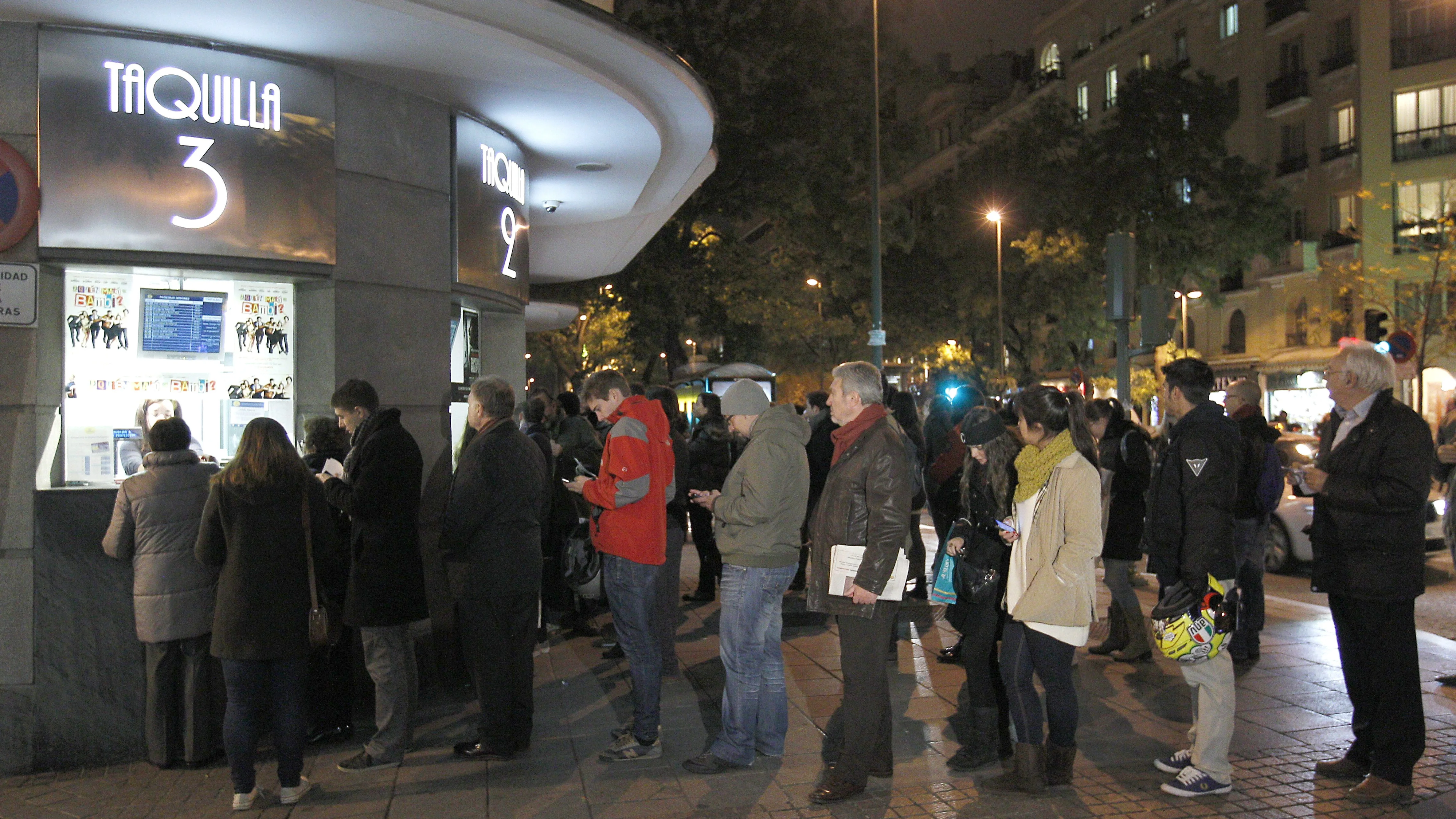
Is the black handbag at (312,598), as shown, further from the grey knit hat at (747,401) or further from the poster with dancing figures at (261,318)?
the grey knit hat at (747,401)

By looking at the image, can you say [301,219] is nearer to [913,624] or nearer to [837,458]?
[837,458]

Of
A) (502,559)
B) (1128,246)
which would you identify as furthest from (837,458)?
(1128,246)

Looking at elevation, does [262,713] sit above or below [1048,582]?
below

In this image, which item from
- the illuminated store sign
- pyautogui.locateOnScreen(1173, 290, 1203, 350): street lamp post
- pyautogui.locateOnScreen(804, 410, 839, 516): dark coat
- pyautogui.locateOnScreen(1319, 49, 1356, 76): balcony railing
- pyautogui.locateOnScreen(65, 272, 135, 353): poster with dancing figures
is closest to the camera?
pyautogui.locateOnScreen(65, 272, 135, 353): poster with dancing figures

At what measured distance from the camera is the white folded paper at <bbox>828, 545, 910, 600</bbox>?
4.78m

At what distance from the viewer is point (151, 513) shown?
5316 millimetres

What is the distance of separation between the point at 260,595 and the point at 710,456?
5058 mm

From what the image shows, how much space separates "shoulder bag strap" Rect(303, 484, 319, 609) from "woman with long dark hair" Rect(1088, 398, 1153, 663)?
4841 mm

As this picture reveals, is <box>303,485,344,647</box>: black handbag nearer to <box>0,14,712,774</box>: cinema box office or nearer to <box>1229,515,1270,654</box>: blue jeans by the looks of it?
<box>0,14,712,774</box>: cinema box office

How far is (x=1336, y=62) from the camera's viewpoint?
37312mm

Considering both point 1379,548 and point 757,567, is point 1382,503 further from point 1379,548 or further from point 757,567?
point 757,567

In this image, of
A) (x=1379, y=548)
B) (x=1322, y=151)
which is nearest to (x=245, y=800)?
(x=1379, y=548)

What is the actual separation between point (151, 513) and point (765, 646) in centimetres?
310

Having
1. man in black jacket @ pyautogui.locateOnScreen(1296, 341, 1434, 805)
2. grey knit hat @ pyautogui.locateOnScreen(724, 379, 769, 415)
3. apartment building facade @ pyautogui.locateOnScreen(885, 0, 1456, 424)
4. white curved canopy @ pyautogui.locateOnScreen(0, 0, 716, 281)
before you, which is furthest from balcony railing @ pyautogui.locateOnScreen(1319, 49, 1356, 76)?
grey knit hat @ pyautogui.locateOnScreen(724, 379, 769, 415)
